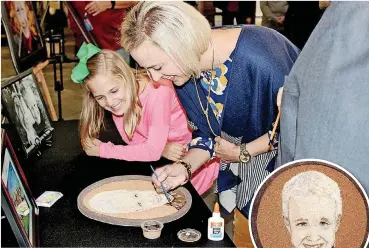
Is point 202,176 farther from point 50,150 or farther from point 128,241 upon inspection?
point 128,241

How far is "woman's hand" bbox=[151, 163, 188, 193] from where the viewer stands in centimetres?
160

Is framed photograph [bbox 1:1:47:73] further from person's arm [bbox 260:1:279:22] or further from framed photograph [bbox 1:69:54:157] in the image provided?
person's arm [bbox 260:1:279:22]

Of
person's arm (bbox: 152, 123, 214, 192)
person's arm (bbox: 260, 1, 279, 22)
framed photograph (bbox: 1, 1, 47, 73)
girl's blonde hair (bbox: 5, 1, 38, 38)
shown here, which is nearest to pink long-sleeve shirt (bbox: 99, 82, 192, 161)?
person's arm (bbox: 152, 123, 214, 192)

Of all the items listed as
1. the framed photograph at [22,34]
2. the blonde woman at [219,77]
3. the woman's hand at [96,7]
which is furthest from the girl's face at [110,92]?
the woman's hand at [96,7]

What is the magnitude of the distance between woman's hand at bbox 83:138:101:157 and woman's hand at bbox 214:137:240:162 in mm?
441

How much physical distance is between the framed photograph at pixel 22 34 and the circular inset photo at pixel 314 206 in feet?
6.16

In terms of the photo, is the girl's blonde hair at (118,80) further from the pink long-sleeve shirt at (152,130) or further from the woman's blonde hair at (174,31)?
the woman's blonde hair at (174,31)

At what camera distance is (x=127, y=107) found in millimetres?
1927

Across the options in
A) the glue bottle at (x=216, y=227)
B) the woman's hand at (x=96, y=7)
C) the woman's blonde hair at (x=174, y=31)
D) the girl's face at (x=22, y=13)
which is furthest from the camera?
the woman's hand at (x=96, y=7)

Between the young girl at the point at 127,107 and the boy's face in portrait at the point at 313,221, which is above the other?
the boy's face in portrait at the point at 313,221

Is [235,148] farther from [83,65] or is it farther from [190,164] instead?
[83,65]

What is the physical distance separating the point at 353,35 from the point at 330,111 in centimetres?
11

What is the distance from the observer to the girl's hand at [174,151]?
191cm

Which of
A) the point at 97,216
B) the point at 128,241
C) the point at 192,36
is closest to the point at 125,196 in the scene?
the point at 97,216
